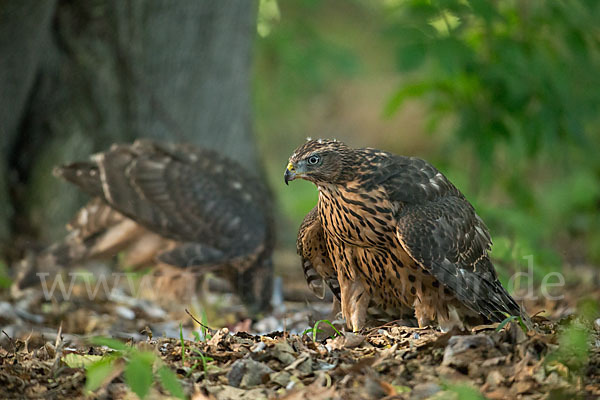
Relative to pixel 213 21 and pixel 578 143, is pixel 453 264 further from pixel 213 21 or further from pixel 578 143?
pixel 213 21

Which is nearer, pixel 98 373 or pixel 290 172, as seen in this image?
pixel 98 373

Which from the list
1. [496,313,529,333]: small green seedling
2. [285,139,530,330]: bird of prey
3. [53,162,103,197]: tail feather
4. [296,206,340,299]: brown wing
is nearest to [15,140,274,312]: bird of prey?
[53,162,103,197]: tail feather

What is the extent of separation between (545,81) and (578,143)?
2.00 ft

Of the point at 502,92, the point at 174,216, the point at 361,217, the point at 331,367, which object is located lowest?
the point at 331,367

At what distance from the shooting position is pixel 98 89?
→ 710 cm

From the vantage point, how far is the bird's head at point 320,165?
384 centimetres

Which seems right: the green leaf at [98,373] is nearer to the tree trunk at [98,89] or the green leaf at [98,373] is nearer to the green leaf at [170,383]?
the green leaf at [170,383]

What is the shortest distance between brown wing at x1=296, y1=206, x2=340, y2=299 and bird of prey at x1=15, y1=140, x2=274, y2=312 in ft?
5.48

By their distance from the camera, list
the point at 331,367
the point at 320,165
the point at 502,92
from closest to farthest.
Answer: the point at 331,367 < the point at 320,165 < the point at 502,92

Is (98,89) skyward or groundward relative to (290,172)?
skyward

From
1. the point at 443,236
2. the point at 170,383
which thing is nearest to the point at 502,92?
the point at 443,236

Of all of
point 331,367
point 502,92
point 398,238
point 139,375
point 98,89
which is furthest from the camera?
point 98,89

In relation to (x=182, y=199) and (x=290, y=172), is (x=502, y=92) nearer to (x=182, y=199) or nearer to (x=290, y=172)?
(x=182, y=199)

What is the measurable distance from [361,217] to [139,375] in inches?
62.9
